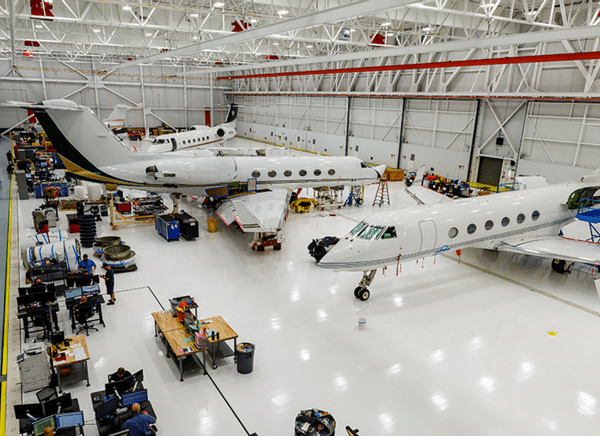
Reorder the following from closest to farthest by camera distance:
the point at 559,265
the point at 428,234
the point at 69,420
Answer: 1. the point at 69,420
2. the point at 428,234
3. the point at 559,265

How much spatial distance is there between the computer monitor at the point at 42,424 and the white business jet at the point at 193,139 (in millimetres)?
30279

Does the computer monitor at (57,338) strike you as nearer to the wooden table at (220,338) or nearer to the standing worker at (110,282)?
the standing worker at (110,282)

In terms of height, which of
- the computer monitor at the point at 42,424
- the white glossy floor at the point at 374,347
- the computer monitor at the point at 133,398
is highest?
the computer monitor at the point at 42,424

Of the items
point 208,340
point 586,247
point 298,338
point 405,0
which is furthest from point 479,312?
point 405,0

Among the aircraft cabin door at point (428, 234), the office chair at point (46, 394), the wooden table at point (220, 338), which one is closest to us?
the office chair at point (46, 394)

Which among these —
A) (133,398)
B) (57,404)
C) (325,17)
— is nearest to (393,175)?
(325,17)

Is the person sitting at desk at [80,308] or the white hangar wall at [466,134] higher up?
the white hangar wall at [466,134]

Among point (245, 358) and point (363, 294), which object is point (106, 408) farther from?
point (363, 294)

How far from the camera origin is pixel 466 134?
31016 mm

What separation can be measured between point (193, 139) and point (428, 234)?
108ft

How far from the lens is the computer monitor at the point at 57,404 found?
24.6ft

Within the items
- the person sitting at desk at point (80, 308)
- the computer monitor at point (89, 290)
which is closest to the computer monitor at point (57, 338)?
the person sitting at desk at point (80, 308)

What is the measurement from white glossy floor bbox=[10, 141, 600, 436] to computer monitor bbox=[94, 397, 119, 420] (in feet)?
2.60

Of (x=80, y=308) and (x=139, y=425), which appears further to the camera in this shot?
(x=80, y=308)
